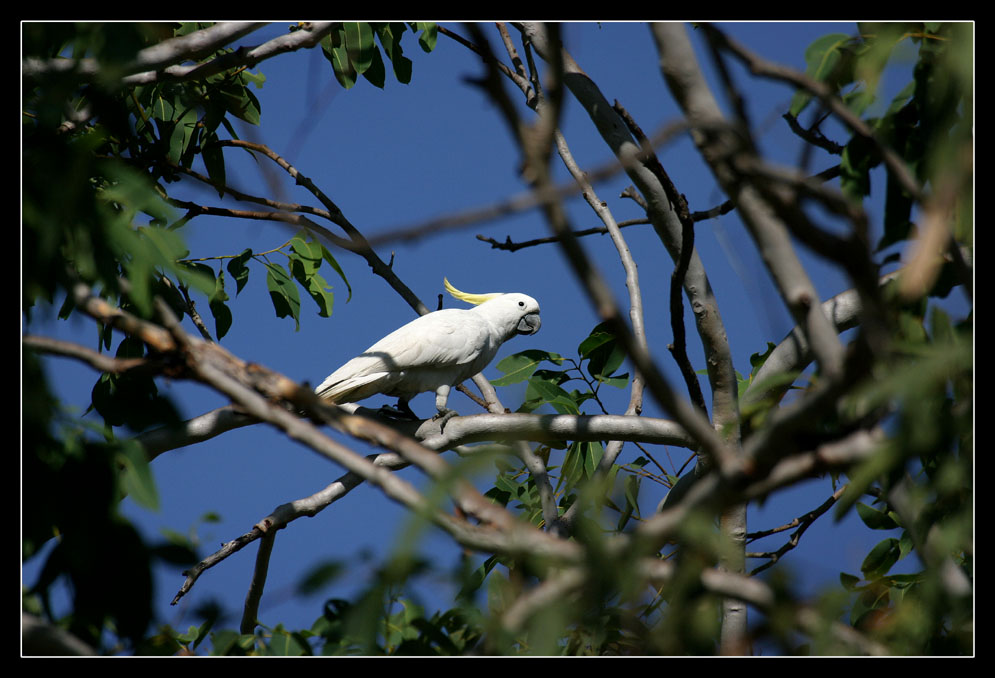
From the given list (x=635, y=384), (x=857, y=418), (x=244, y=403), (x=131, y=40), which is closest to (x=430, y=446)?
(x=635, y=384)

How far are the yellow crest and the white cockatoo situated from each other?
420 millimetres

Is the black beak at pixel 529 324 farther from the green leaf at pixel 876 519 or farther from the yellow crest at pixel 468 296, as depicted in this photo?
the green leaf at pixel 876 519

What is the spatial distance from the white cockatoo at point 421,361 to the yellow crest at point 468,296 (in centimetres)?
42

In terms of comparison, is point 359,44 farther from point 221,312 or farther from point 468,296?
point 468,296

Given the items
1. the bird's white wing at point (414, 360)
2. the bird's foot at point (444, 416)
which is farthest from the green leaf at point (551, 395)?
the bird's white wing at point (414, 360)

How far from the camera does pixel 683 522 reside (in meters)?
0.84

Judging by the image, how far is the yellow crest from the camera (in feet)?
11.5

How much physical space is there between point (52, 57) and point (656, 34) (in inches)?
46.8

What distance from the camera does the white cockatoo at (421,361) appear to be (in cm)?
254

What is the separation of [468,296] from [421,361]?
3.05 feet

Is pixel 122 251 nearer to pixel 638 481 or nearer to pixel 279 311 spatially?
pixel 279 311

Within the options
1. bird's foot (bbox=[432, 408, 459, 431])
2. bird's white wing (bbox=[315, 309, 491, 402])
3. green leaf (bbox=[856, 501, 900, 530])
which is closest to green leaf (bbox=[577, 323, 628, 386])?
bird's foot (bbox=[432, 408, 459, 431])

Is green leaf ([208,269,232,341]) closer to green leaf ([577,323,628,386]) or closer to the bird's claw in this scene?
the bird's claw

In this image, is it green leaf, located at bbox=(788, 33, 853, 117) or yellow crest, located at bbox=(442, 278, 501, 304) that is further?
yellow crest, located at bbox=(442, 278, 501, 304)
